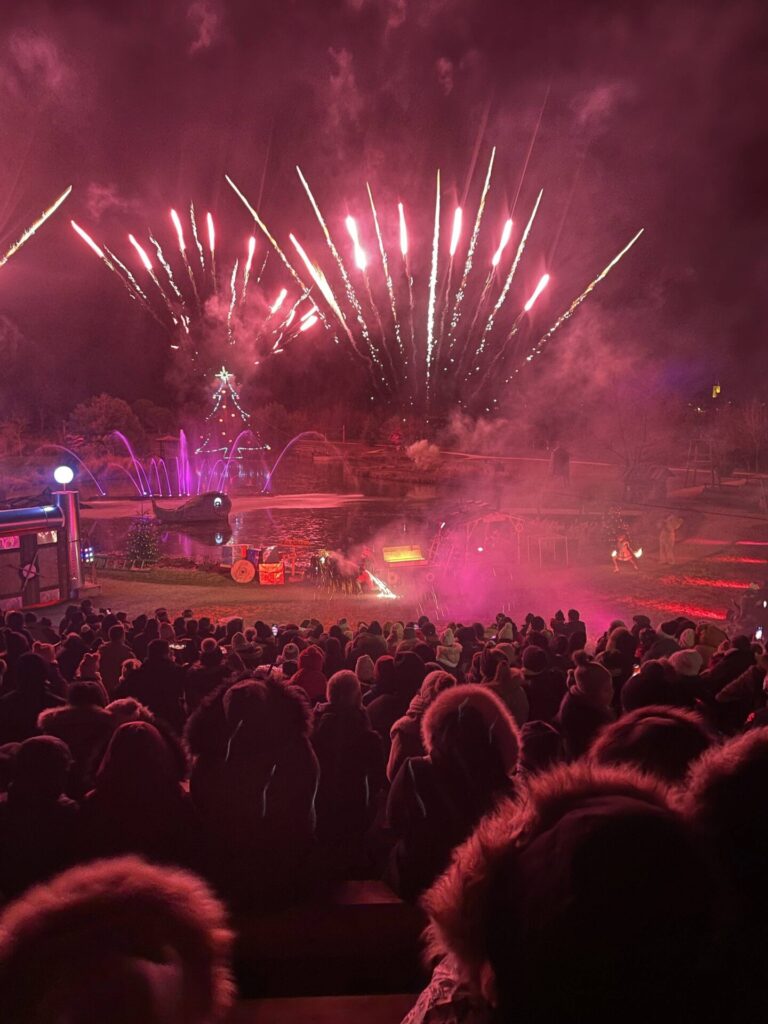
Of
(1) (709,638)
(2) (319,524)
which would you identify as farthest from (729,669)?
(2) (319,524)

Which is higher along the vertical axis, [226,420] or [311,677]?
[226,420]

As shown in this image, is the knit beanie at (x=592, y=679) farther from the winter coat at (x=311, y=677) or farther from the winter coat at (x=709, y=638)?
the winter coat at (x=709, y=638)

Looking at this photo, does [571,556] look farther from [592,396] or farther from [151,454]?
[151,454]

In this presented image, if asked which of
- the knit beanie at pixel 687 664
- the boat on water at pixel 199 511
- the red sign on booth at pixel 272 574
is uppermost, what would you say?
the boat on water at pixel 199 511

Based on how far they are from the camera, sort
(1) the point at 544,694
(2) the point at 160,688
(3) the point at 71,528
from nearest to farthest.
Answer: (1) the point at 544,694 → (2) the point at 160,688 → (3) the point at 71,528

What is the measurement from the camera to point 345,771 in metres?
4.21

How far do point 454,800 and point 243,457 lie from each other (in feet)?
236

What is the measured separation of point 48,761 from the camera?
134 inches

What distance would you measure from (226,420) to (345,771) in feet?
287

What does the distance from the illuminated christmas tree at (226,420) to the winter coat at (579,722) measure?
7612 centimetres

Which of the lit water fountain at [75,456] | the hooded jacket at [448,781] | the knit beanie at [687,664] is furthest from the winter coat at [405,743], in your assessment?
the lit water fountain at [75,456]

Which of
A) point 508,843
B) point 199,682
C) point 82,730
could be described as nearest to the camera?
point 508,843

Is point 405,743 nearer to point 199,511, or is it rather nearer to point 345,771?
point 345,771

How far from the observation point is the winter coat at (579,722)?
15.0 feet
